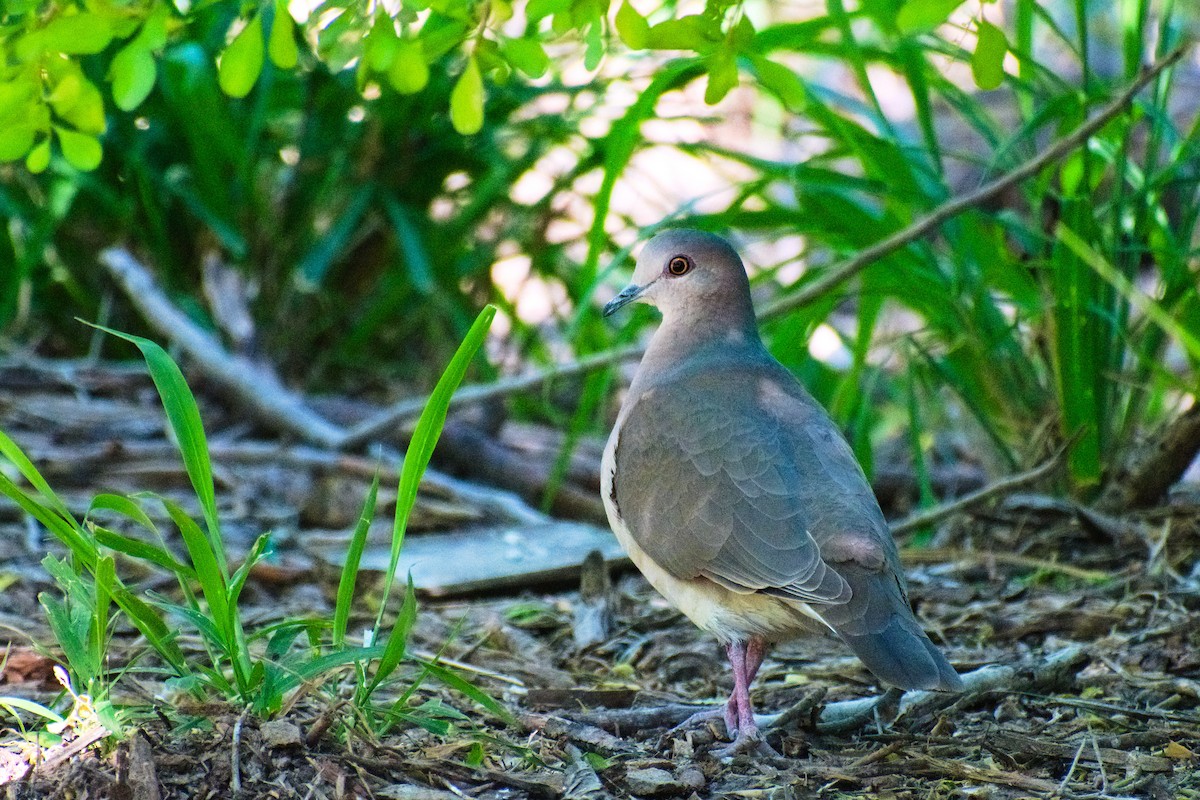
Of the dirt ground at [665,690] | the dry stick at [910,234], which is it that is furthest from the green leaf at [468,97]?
the dry stick at [910,234]

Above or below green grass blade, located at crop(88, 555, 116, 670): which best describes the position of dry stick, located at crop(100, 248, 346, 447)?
above

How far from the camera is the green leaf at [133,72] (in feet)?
9.25

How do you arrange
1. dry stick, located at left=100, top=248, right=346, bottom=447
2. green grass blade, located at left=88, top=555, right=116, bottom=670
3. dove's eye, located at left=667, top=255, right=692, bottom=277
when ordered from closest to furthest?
1. green grass blade, located at left=88, top=555, right=116, bottom=670
2. dove's eye, located at left=667, top=255, right=692, bottom=277
3. dry stick, located at left=100, top=248, right=346, bottom=447

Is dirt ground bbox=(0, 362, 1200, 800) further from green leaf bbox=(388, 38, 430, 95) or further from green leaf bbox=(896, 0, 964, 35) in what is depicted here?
green leaf bbox=(896, 0, 964, 35)

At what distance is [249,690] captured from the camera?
8.18 ft

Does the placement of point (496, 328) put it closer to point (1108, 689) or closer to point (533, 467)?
point (533, 467)

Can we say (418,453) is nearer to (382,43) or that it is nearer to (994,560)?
(382,43)

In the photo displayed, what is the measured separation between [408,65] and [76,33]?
0.70 m

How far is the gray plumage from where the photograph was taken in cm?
276

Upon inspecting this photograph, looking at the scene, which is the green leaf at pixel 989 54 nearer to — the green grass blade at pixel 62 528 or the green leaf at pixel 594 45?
the green leaf at pixel 594 45

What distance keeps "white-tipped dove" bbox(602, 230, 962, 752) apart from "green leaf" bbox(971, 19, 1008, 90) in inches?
37.2

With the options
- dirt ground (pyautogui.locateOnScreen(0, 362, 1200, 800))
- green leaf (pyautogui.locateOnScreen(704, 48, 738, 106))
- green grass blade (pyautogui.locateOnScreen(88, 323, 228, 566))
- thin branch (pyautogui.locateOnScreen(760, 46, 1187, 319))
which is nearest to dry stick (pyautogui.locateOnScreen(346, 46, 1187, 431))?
thin branch (pyautogui.locateOnScreen(760, 46, 1187, 319))

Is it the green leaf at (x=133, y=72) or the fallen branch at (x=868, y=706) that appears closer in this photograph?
the green leaf at (x=133, y=72)

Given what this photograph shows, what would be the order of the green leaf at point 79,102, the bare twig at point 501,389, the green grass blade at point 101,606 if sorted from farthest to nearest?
the bare twig at point 501,389 → the green leaf at point 79,102 → the green grass blade at point 101,606
